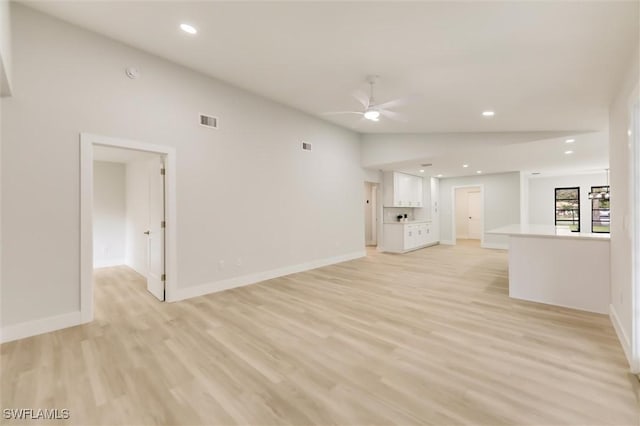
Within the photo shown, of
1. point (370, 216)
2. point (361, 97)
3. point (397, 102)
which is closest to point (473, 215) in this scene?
point (370, 216)

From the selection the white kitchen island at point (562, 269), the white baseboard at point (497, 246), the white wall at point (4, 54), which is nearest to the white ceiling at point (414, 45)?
the white wall at point (4, 54)

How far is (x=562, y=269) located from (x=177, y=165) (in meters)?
5.26

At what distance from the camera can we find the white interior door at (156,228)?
3.79 meters

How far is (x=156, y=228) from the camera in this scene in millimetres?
3922

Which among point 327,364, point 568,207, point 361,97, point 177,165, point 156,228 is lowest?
point 327,364

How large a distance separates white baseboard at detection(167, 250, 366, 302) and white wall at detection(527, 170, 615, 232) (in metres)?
8.49

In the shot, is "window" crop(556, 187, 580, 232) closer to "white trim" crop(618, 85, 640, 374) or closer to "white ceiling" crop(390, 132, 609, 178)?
"white ceiling" crop(390, 132, 609, 178)

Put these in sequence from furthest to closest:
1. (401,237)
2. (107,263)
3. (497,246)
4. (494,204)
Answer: (494,204) → (497,246) → (401,237) → (107,263)

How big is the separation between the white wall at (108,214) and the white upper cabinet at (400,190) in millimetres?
6727

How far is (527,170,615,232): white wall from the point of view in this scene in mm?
9391

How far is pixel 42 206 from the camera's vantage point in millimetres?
2797

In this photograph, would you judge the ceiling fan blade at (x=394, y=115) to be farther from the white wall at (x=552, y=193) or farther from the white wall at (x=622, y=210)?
the white wall at (x=552, y=193)

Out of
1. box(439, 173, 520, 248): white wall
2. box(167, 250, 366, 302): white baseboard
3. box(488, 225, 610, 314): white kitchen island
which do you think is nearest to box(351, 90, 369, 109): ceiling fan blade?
box(488, 225, 610, 314): white kitchen island

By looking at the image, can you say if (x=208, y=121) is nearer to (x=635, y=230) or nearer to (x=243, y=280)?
(x=243, y=280)
